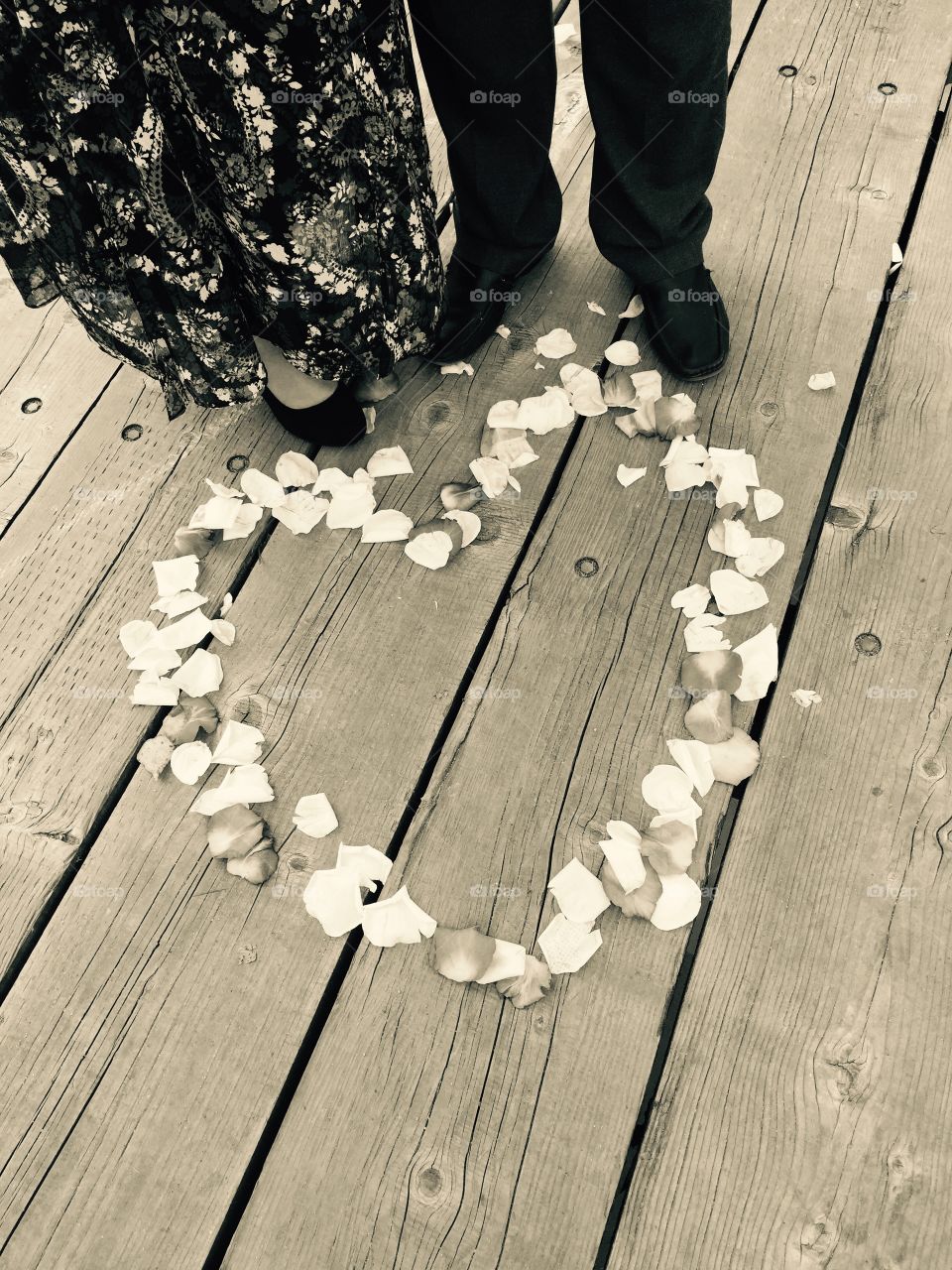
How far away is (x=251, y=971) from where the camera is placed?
89 centimetres

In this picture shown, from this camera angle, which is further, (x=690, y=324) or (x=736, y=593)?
(x=690, y=324)

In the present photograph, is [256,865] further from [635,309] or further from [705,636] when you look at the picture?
[635,309]

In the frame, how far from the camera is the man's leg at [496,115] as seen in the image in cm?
100

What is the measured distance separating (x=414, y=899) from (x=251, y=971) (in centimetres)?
17

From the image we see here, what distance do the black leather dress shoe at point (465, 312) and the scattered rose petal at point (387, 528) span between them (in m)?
0.25

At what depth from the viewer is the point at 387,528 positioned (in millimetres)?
1133

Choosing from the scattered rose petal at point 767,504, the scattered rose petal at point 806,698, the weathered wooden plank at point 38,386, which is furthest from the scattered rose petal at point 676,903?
the weathered wooden plank at point 38,386

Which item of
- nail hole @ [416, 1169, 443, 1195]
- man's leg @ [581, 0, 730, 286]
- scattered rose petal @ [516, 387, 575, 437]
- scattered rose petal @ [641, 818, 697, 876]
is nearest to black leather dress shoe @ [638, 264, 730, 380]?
man's leg @ [581, 0, 730, 286]

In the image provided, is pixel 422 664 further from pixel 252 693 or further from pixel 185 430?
pixel 185 430

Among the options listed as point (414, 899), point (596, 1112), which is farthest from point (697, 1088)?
point (414, 899)

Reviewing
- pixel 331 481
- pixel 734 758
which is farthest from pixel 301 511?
pixel 734 758

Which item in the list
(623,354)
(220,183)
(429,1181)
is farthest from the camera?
(623,354)

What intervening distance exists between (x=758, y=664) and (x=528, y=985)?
406 mm

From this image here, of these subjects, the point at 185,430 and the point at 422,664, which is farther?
the point at 185,430
